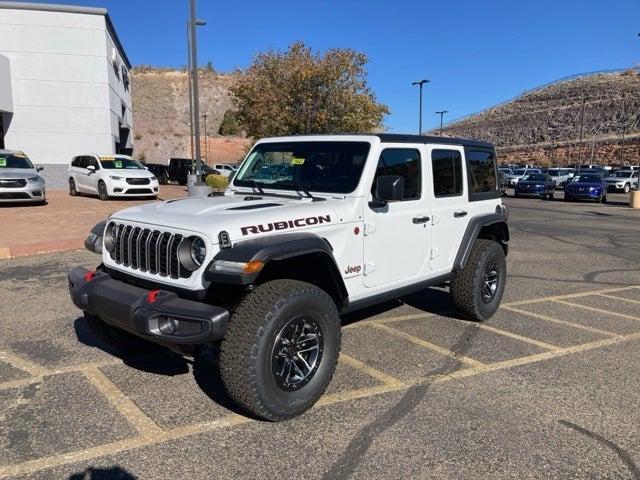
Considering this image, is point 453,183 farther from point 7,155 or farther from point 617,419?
point 7,155

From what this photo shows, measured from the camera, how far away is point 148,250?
3.68 m

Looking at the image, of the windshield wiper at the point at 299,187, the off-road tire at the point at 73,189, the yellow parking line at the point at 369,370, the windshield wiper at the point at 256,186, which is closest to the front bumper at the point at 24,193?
the off-road tire at the point at 73,189

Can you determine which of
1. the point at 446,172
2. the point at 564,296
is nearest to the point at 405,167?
the point at 446,172

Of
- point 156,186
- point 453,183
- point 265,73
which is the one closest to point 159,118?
point 265,73

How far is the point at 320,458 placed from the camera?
314 centimetres

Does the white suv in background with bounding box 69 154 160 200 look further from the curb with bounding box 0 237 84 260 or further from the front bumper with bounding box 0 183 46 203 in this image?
the curb with bounding box 0 237 84 260

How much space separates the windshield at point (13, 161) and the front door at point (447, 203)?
609 inches

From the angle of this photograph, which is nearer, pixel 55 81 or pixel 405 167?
pixel 405 167

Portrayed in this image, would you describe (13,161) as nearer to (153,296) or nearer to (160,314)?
(153,296)

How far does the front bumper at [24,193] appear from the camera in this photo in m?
15.4

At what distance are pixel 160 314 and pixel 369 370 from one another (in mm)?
1920

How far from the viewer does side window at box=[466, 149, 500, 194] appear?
18.4 feet

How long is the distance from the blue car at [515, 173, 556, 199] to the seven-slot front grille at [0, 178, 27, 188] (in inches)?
959

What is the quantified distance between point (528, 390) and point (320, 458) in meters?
1.84
